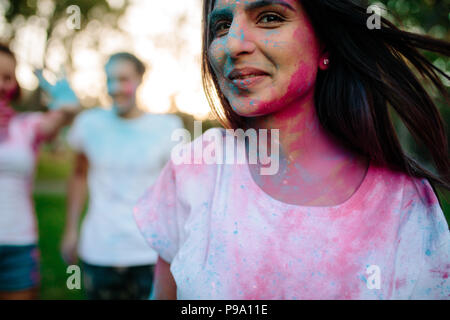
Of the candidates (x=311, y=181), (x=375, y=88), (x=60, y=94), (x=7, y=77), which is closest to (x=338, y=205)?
(x=311, y=181)

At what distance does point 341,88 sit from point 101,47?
16.9 m

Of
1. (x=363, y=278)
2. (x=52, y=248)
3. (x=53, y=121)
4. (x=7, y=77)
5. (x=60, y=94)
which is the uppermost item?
(x=7, y=77)

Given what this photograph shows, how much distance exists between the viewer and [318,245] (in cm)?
122

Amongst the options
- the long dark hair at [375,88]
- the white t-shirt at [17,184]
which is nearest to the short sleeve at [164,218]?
the long dark hair at [375,88]

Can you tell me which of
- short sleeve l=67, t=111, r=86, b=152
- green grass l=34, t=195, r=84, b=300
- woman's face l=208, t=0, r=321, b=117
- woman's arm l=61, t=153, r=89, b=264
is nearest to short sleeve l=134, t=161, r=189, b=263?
woman's face l=208, t=0, r=321, b=117

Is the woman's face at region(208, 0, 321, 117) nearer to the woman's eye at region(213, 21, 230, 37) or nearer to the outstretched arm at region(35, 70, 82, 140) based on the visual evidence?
the woman's eye at region(213, 21, 230, 37)

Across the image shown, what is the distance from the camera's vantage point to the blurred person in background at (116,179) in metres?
3.00

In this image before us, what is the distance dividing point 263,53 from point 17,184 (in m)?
2.50

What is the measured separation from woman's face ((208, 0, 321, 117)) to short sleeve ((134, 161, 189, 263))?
1.29ft

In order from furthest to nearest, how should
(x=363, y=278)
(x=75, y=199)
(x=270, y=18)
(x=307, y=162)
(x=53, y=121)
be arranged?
(x=75, y=199)
(x=53, y=121)
(x=307, y=162)
(x=270, y=18)
(x=363, y=278)

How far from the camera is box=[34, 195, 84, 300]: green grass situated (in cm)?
463

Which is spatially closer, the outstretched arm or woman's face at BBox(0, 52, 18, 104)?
woman's face at BBox(0, 52, 18, 104)

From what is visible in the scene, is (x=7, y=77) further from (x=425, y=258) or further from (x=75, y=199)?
(x=425, y=258)
